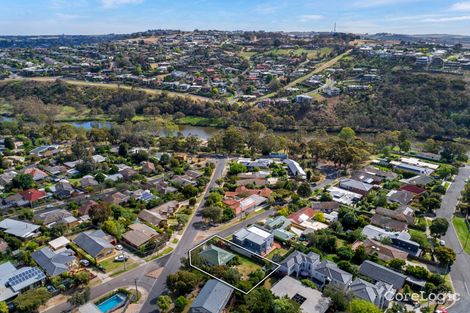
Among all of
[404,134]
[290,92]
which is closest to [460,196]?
[404,134]

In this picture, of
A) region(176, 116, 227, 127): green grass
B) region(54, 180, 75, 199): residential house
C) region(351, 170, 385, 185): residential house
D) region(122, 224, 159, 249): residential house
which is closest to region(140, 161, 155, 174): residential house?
region(54, 180, 75, 199): residential house

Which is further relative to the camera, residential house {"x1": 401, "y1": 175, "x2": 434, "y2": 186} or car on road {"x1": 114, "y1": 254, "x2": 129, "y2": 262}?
residential house {"x1": 401, "y1": 175, "x2": 434, "y2": 186}

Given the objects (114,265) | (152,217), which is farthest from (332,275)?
(152,217)

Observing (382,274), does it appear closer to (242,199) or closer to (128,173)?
(242,199)

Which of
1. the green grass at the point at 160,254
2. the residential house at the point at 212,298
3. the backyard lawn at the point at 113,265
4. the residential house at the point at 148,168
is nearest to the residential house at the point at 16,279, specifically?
the backyard lawn at the point at 113,265

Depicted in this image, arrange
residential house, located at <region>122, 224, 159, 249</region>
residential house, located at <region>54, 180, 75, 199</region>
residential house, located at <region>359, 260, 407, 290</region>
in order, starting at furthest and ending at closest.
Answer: residential house, located at <region>54, 180, 75, 199</region>, residential house, located at <region>122, 224, 159, 249</region>, residential house, located at <region>359, 260, 407, 290</region>

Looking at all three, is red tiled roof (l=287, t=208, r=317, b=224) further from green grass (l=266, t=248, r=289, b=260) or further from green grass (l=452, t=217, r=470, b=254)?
green grass (l=452, t=217, r=470, b=254)

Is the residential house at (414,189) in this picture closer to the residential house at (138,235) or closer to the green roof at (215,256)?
the green roof at (215,256)
